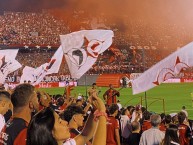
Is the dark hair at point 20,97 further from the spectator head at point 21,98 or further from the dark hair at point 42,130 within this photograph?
the dark hair at point 42,130

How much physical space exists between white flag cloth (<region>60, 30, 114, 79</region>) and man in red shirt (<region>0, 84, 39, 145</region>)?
587 centimetres

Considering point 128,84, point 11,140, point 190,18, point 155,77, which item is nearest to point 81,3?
point 190,18

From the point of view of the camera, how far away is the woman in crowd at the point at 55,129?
8.43 feet

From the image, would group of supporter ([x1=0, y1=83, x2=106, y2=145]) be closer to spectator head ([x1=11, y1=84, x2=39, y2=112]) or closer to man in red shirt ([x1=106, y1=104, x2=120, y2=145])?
spectator head ([x1=11, y1=84, x2=39, y2=112])

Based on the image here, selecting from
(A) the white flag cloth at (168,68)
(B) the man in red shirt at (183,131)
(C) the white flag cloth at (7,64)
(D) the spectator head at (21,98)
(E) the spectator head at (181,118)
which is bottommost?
(B) the man in red shirt at (183,131)

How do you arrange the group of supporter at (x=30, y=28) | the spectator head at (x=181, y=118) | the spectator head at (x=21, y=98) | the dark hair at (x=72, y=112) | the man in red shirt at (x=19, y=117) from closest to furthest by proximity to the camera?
the man in red shirt at (x=19, y=117)
the spectator head at (x=21, y=98)
the dark hair at (x=72, y=112)
the spectator head at (x=181, y=118)
the group of supporter at (x=30, y=28)

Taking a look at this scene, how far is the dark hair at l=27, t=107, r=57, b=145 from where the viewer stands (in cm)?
255

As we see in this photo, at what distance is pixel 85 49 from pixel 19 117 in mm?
6410

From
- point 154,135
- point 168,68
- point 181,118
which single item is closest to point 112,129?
point 181,118

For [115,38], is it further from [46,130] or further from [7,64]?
[46,130]

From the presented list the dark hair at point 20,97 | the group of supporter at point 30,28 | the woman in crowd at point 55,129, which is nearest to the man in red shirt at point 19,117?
the dark hair at point 20,97

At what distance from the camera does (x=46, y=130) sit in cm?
259

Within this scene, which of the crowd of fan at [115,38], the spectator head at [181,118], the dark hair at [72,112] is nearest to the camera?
the dark hair at [72,112]

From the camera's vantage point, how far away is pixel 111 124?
6.59 meters
